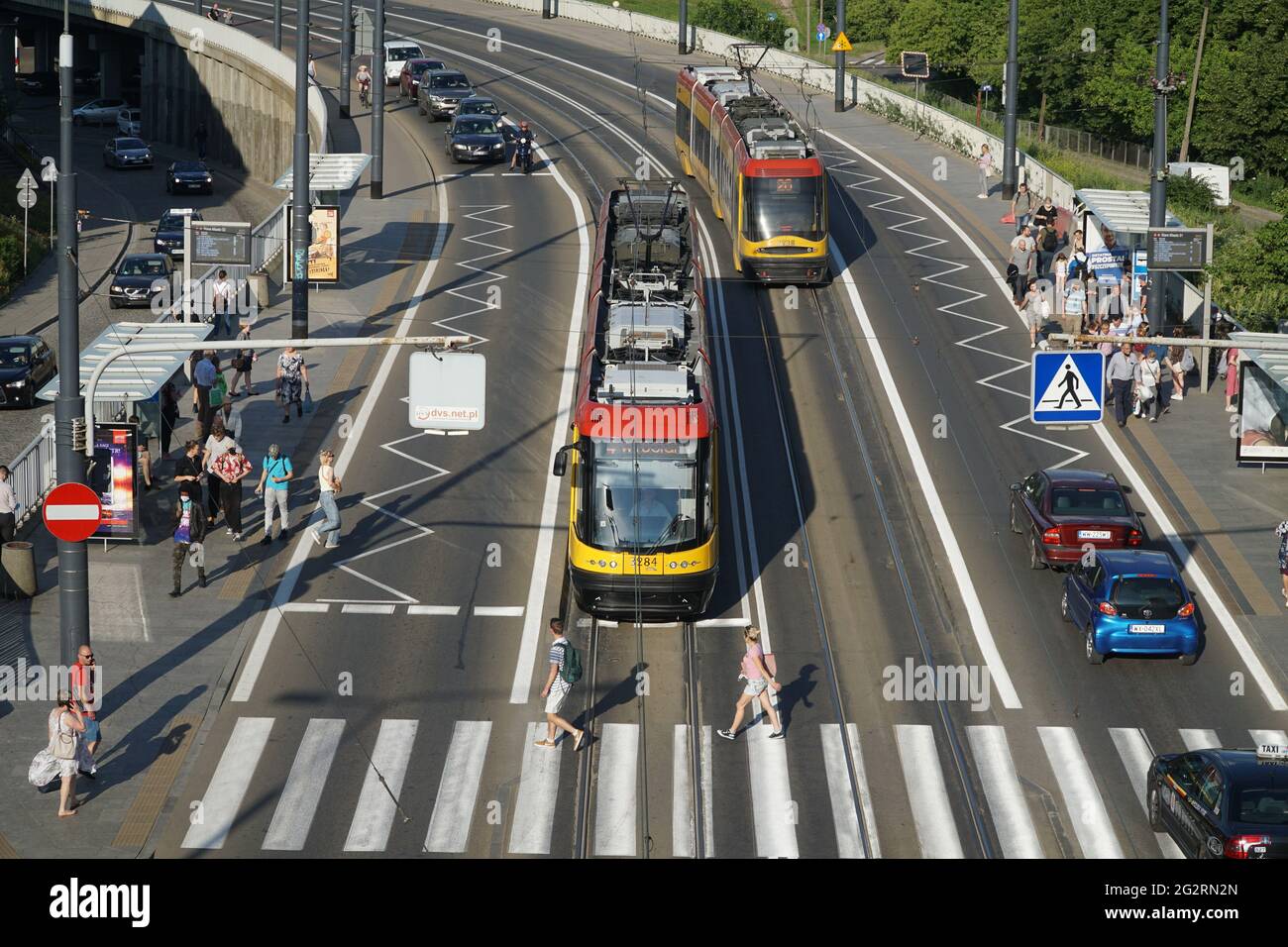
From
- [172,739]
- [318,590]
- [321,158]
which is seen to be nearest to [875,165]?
[321,158]

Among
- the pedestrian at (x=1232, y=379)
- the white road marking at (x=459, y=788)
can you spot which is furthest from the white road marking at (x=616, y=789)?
the pedestrian at (x=1232, y=379)

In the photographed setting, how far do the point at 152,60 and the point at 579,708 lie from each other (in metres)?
68.4

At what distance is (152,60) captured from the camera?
85188mm

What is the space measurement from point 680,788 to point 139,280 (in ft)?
97.1

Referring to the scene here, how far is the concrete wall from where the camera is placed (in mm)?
70125

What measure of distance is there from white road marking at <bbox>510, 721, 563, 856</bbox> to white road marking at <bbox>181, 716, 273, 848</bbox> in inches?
138

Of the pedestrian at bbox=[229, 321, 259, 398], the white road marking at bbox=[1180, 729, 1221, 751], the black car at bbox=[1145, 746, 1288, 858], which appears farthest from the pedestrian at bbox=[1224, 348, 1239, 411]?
the pedestrian at bbox=[229, 321, 259, 398]

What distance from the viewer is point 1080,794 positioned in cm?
2270

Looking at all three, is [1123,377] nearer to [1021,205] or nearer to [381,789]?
[1021,205]

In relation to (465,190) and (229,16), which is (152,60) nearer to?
(229,16)

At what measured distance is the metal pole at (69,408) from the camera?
22672 mm

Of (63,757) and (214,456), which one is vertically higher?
(214,456)

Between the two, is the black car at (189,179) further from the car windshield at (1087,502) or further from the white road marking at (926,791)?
the white road marking at (926,791)

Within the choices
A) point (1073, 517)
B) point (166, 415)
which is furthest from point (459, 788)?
point (166, 415)
